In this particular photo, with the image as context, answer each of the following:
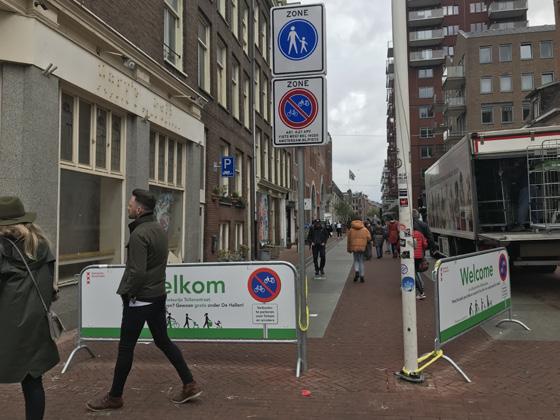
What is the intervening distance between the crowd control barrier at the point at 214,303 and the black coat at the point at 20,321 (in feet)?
7.51

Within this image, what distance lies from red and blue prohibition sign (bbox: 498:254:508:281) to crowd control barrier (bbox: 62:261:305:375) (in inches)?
128

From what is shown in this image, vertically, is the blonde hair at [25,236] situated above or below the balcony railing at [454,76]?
below

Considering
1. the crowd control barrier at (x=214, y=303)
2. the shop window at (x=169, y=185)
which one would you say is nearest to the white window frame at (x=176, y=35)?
the shop window at (x=169, y=185)

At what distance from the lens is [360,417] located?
4168mm

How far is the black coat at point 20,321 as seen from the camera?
3305mm

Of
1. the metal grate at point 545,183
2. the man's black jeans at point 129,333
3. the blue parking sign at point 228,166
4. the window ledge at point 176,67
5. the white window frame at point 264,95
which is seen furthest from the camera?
the white window frame at point 264,95

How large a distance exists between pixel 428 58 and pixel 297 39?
6659 centimetres

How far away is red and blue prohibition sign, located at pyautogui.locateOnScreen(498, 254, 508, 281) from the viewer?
714cm

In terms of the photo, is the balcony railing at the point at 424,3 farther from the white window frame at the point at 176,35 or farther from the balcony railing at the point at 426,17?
the white window frame at the point at 176,35

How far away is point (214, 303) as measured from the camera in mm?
5797

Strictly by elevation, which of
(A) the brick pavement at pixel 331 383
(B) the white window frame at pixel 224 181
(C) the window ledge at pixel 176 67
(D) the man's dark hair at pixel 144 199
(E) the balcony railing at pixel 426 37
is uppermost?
(E) the balcony railing at pixel 426 37

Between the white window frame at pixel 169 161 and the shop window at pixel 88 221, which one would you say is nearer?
the shop window at pixel 88 221

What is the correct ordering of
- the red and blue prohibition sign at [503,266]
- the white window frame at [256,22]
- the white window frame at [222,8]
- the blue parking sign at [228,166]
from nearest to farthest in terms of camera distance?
the red and blue prohibition sign at [503,266] < the blue parking sign at [228,166] < the white window frame at [222,8] < the white window frame at [256,22]

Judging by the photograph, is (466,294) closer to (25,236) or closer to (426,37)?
(25,236)
